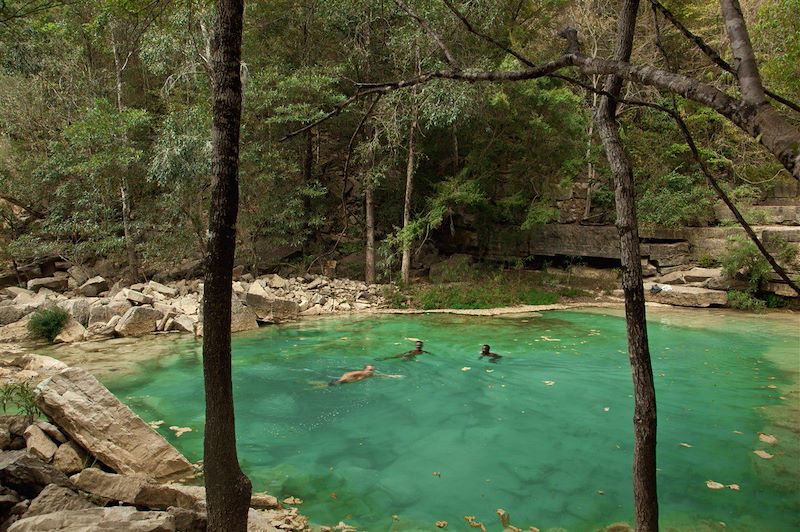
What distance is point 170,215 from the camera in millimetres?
14438

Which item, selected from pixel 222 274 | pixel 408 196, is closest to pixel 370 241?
pixel 408 196

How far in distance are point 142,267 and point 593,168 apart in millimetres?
14561

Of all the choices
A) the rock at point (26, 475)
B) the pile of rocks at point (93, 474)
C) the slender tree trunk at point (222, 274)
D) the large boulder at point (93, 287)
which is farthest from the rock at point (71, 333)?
the slender tree trunk at point (222, 274)

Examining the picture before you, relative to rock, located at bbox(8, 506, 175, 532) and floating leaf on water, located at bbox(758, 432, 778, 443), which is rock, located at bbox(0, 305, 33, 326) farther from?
floating leaf on water, located at bbox(758, 432, 778, 443)

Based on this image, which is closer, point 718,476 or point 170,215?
point 718,476

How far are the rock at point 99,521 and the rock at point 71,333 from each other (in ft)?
26.1

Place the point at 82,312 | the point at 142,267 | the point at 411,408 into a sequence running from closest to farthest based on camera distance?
the point at 411,408 < the point at 82,312 < the point at 142,267

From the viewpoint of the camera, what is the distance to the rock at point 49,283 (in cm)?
1420

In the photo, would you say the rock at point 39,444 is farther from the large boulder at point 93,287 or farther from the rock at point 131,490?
the large boulder at point 93,287

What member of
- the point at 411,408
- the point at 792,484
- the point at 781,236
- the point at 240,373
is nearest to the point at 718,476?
the point at 792,484

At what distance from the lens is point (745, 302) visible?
1230 cm

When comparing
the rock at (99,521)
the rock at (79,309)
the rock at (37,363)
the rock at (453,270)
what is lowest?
the rock at (37,363)

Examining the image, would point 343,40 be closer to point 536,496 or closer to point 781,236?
point 781,236

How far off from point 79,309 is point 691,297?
1415 centimetres
